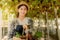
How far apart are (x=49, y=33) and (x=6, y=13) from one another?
446 mm

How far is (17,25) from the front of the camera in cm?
145

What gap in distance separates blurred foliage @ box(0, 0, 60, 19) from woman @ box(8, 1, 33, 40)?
1.6 inches

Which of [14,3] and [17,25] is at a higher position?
[14,3]

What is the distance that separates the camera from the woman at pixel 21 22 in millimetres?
1435

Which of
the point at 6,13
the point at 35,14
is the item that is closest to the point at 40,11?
the point at 35,14

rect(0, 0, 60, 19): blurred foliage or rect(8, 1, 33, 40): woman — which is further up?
rect(0, 0, 60, 19): blurred foliage

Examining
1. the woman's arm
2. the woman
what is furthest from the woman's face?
the woman's arm

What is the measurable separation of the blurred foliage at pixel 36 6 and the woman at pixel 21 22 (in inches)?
1.6

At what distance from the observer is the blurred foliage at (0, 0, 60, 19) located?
145cm

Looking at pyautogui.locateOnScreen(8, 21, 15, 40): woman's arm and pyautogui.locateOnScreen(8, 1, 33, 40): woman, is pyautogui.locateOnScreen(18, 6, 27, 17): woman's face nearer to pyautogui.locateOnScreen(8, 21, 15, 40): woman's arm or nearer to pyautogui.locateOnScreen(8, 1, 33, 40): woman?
pyautogui.locateOnScreen(8, 1, 33, 40): woman

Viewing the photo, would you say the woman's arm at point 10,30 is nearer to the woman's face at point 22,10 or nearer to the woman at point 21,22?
the woman at point 21,22

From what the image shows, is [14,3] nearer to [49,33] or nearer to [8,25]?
[8,25]

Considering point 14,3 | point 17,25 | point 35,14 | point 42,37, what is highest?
point 14,3

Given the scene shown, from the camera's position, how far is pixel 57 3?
1490 millimetres
